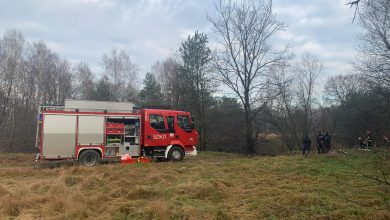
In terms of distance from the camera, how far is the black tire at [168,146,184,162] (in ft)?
67.7

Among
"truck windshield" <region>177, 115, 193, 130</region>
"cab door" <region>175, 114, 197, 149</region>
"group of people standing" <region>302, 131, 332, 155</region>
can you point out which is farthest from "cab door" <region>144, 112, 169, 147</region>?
"group of people standing" <region>302, 131, 332, 155</region>

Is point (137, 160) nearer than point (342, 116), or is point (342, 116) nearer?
point (137, 160)

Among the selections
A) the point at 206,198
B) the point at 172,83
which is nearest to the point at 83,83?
the point at 172,83

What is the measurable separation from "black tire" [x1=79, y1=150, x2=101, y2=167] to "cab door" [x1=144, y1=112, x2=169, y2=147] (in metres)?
2.61

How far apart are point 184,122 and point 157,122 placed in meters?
1.60

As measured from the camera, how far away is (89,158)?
62.5 ft

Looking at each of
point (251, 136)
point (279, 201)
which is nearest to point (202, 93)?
point (251, 136)

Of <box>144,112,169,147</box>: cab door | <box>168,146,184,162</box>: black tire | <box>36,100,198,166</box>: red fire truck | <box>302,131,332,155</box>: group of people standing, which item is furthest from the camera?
<box>302,131,332,155</box>: group of people standing

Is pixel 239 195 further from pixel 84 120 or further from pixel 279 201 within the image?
pixel 84 120

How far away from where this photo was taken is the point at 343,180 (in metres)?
11.6

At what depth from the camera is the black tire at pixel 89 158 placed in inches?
738

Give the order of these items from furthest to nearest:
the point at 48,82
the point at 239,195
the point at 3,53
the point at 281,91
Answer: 1. the point at 48,82
2. the point at 3,53
3. the point at 281,91
4. the point at 239,195

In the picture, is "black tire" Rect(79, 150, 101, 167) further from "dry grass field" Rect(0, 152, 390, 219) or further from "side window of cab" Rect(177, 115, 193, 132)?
"dry grass field" Rect(0, 152, 390, 219)

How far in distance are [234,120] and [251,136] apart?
336cm
